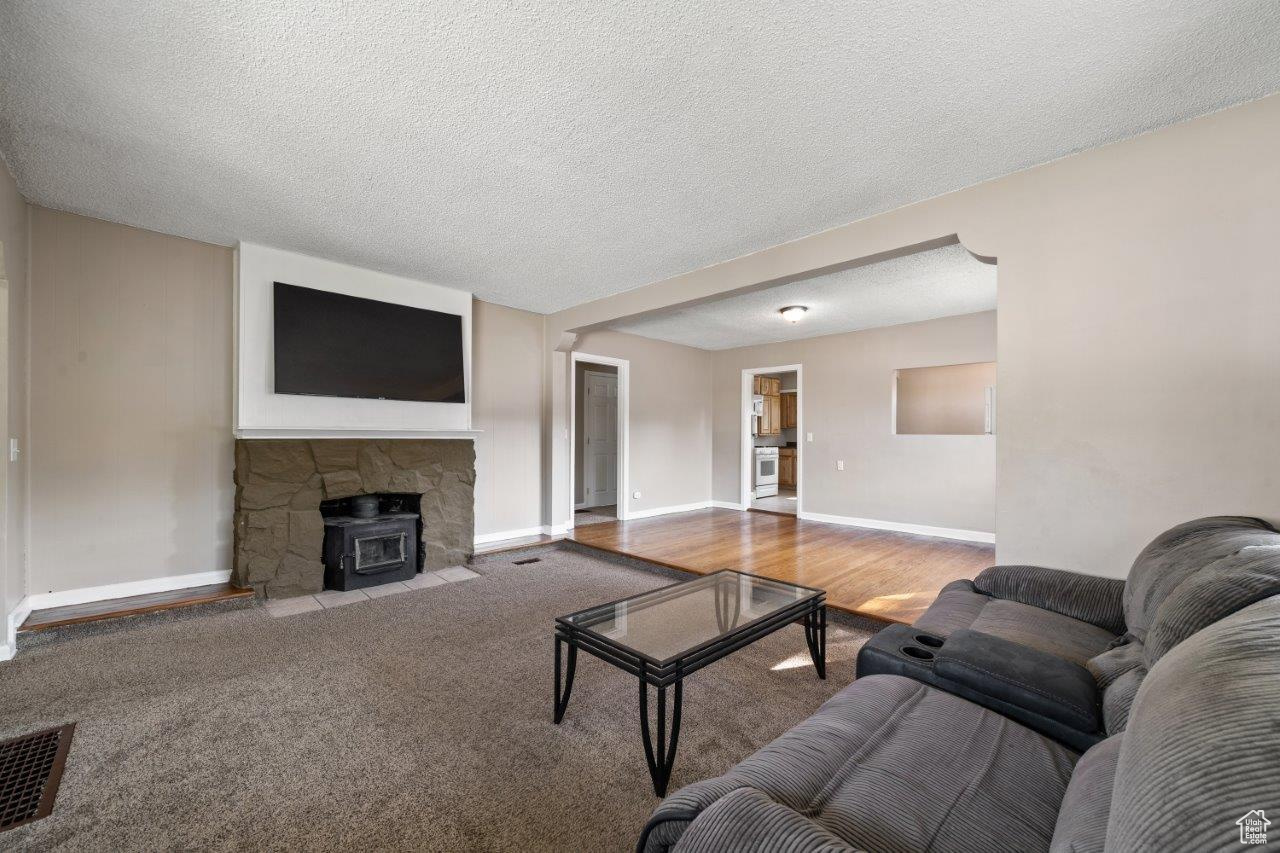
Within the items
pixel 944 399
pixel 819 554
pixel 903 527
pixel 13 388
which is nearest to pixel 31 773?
pixel 13 388

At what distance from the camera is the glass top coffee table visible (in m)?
1.73

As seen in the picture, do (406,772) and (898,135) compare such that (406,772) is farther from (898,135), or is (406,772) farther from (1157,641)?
(898,135)

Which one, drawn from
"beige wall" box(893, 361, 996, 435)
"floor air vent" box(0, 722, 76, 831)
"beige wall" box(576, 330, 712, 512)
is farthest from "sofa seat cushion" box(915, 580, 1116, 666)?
"beige wall" box(576, 330, 712, 512)

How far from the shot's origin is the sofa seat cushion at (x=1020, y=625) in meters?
1.76

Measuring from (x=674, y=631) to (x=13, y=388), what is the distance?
12.6 feet

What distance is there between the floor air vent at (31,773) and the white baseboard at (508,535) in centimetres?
312

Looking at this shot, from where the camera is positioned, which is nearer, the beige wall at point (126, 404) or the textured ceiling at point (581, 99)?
the textured ceiling at point (581, 99)

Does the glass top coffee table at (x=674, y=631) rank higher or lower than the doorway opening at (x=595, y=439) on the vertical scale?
lower

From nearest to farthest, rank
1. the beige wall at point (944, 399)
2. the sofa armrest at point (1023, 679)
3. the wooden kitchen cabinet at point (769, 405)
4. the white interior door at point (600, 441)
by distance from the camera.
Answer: the sofa armrest at point (1023, 679) < the beige wall at point (944, 399) < the white interior door at point (600, 441) < the wooden kitchen cabinet at point (769, 405)

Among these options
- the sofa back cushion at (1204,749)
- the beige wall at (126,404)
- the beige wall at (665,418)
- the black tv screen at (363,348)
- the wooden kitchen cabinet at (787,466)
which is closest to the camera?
the sofa back cushion at (1204,749)

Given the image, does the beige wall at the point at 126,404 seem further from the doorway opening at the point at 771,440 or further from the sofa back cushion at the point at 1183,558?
the doorway opening at the point at 771,440

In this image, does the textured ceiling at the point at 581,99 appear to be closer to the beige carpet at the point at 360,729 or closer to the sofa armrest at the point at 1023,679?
the sofa armrest at the point at 1023,679

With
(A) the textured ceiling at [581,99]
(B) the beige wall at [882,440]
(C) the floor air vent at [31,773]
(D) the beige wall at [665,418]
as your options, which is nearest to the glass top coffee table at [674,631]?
(C) the floor air vent at [31,773]

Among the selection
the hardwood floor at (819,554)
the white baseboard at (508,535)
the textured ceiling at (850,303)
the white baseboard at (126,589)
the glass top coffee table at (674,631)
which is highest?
the textured ceiling at (850,303)
